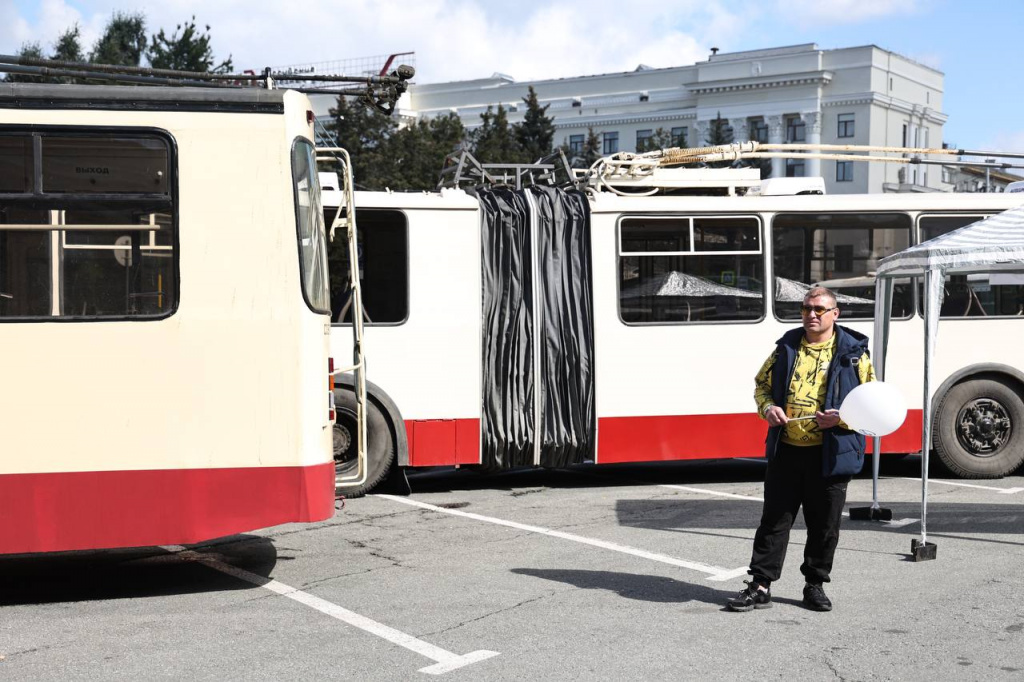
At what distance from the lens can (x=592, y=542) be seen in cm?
862

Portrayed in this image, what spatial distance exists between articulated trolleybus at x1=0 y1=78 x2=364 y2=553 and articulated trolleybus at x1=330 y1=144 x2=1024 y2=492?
11.9 ft

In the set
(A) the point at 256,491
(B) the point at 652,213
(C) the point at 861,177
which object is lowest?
(A) the point at 256,491

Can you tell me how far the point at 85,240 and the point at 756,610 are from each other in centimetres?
414

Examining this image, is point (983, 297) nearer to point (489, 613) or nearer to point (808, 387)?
point (808, 387)

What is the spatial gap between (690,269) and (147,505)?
6048mm

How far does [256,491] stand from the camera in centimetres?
699

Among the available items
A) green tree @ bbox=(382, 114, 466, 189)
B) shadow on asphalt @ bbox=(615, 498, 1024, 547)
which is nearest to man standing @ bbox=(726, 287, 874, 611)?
shadow on asphalt @ bbox=(615, 498, 1024, 547)

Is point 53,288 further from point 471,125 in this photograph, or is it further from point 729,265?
point 471,125

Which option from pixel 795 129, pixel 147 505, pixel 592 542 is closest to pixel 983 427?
pixel 592 542

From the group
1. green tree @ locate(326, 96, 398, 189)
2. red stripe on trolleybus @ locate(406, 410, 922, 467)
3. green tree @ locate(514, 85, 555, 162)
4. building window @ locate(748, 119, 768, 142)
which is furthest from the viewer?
building window @ locate(748, 119, 768, 142)

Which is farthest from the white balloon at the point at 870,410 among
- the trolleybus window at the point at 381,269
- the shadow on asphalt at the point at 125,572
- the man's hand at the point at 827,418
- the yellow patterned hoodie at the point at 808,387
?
the trolleybus window at the point at 381,269

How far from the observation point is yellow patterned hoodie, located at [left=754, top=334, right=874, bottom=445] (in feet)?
21.2

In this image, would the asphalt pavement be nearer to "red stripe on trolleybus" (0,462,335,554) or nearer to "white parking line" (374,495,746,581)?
"white parking line" (374,495,746,581)

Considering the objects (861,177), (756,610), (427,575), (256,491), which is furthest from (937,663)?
(861,177)
